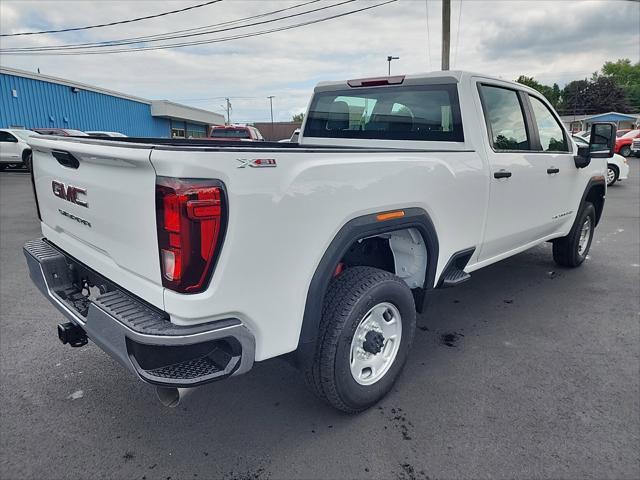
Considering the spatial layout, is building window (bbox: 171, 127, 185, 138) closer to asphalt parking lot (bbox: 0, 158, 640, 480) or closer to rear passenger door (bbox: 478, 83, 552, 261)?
asphalt parking lot (bbox: 0, 158, 640, 480)

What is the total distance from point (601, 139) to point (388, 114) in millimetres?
2523

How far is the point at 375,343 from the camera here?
2.69 m

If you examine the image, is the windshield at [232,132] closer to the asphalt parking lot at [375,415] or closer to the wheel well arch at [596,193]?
the wheel well arch at [596,193]

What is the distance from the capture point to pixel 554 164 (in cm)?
429

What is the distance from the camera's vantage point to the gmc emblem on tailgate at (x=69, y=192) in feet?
7.84

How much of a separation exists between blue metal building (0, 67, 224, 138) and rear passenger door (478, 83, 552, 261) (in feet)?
76.3

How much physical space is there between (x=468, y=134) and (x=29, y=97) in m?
24.8

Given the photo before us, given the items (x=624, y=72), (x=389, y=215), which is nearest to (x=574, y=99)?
(x=624, y=72)

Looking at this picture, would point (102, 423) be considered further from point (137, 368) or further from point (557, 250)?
point (557, 250)

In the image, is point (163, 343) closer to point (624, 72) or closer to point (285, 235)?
point (285, 235)

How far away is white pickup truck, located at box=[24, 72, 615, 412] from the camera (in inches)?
73.4

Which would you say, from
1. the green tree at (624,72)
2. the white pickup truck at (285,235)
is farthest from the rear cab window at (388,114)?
the green tree at (624,72)

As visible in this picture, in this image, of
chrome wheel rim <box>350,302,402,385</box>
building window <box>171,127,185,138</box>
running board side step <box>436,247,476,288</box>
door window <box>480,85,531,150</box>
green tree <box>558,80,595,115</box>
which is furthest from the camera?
green tree <box>558,80,595,115</box>

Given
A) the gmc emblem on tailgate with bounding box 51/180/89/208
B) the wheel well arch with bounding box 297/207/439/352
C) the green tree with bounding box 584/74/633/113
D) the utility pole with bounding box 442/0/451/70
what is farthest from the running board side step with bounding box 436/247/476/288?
the green tree with bounding box 584/74/633/113
